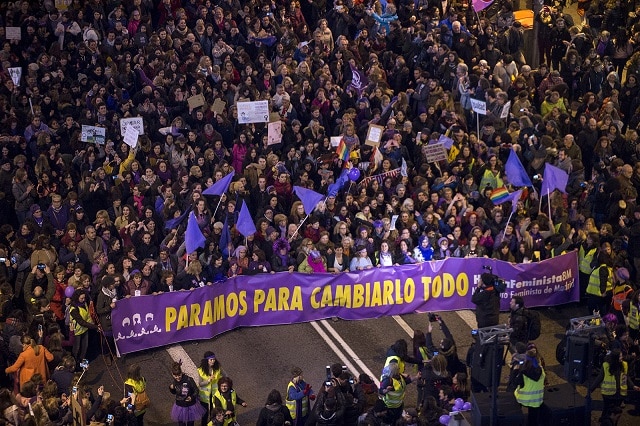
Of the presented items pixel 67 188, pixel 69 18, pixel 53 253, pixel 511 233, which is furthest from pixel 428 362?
pixel 69 18

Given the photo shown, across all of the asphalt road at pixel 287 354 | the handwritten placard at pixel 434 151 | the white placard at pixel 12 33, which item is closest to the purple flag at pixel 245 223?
the asphalt road at pixel 287 354

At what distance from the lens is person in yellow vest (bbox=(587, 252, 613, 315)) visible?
887 inches

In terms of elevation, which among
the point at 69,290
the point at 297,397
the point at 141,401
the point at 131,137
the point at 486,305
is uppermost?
the point at 131,137

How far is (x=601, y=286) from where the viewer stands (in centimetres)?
2253

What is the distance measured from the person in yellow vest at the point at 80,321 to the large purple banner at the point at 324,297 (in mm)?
452

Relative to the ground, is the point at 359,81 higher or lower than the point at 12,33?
lower

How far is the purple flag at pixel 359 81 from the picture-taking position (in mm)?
27812

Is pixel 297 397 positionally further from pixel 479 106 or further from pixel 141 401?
pixel 479 106

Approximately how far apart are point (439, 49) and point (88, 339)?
36.3 feet

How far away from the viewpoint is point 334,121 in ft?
88.6

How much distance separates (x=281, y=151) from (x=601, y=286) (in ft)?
22.9

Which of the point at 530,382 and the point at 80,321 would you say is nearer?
the point at 530,382

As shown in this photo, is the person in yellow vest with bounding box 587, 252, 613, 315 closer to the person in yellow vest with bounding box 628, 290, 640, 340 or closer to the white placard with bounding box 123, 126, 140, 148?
the person in yellow vest with bounding box 628, 290, 640, 340

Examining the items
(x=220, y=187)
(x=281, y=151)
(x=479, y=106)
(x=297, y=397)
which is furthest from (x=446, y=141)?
(x=297, y=397)
